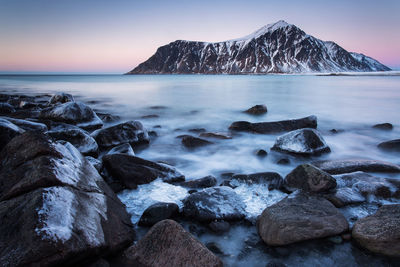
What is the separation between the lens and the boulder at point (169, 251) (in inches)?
93.5

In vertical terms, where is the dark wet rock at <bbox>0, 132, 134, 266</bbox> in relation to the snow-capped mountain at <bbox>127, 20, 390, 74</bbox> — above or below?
below

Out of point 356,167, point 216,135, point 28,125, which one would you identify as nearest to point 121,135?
point 28,125

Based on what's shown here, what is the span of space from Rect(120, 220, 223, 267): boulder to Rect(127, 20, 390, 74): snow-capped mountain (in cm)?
16947

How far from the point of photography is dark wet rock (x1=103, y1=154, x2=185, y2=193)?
14.1 ft

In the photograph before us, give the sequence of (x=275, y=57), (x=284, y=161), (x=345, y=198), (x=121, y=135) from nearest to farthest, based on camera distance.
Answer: (x=345, y=198) → (x=284, y=161) → (x=121, y=135) → (x=275, y=57)

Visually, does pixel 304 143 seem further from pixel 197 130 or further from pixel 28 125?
pixel 28 125

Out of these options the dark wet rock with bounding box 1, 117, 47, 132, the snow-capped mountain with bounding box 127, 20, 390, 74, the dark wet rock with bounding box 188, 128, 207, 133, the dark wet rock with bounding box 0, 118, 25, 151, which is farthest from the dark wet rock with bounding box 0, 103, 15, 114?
the snow-capped mountain with bounding box 127, 20, 390, 74

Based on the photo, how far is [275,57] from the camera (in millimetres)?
175500

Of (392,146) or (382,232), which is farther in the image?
(392,146)

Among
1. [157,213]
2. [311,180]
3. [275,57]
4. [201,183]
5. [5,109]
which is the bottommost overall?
[201,183]

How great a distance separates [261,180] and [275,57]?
7328 inches

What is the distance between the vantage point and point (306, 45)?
179000 mm

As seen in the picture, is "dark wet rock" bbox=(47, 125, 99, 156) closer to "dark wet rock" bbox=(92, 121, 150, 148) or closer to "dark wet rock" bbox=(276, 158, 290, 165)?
"dark wet rock" bbox=(92, 121, 150, 148)

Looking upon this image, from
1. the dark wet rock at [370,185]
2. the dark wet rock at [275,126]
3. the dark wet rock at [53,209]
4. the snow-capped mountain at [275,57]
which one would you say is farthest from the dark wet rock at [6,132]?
the snow-capped mountain at [275,57]
